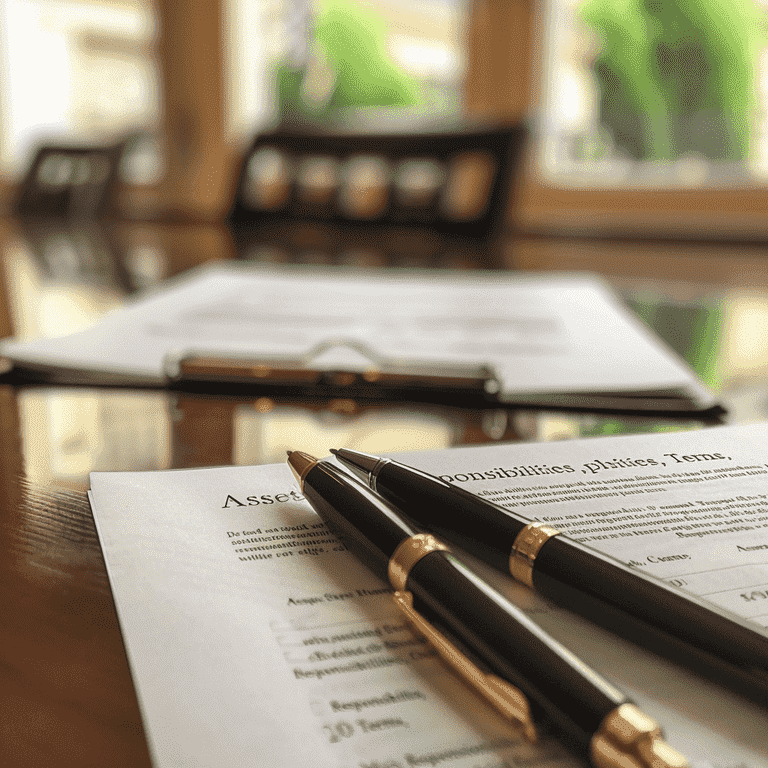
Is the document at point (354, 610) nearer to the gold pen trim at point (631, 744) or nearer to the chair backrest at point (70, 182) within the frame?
the gold pen trim at point (631, 744)

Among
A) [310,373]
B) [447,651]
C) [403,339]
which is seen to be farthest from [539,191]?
[447,651]

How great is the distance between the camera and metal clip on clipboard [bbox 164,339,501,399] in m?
0.43

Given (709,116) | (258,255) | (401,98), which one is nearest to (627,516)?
(258,255)

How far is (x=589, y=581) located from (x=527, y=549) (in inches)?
0.8

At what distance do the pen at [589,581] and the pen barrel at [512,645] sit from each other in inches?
1.0

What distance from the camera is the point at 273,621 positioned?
0.66 feet

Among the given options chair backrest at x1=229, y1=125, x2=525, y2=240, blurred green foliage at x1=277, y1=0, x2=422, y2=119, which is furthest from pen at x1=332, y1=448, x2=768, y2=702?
blurred green foliage at x1=277, y1=0, x2=422, y2=119

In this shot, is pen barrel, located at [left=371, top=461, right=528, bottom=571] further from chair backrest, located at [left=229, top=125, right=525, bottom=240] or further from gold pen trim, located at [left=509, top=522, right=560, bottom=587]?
chair backrest, located at [left=229, top=125, right=525, bottom=240]

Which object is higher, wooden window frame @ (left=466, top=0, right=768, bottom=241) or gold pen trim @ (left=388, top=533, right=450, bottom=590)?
wooden window frame @ (left=466, top=0, right=768, bottom=241)

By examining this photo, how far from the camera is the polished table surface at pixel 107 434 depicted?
181mm

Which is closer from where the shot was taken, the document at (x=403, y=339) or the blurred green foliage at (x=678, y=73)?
the document at (x=403, y=339)

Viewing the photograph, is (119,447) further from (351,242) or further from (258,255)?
(351,242)

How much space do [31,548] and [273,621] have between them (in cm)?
10

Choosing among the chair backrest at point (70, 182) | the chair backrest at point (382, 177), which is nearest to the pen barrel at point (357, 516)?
the chair backrest at point (382, 177)
